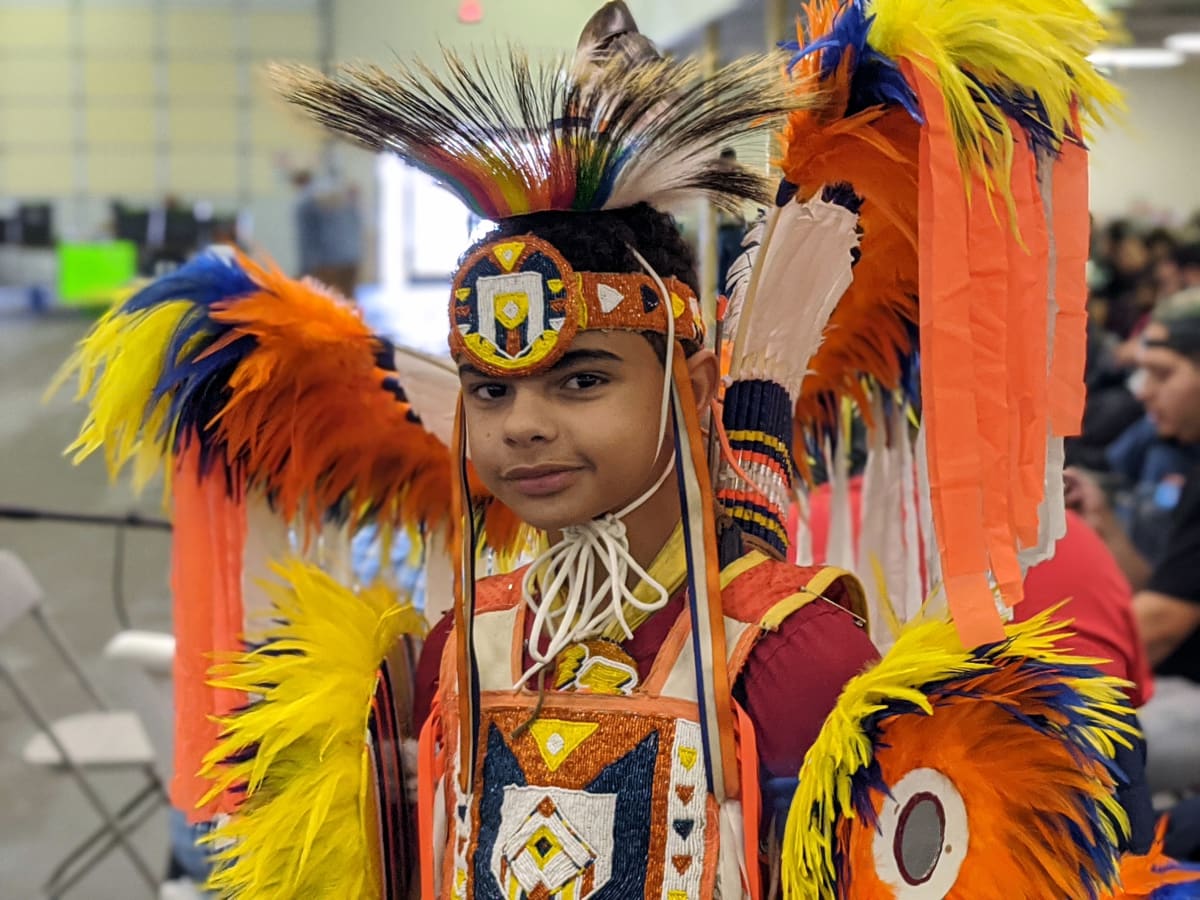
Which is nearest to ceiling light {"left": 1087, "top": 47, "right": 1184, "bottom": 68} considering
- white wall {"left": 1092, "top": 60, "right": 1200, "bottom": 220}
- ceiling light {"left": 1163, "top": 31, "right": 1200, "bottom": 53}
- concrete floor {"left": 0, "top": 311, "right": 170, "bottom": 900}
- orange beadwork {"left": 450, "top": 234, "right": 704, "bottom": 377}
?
ceiling light {"left": 1163, "top": 31, "right": 1200, "bottom": 53}

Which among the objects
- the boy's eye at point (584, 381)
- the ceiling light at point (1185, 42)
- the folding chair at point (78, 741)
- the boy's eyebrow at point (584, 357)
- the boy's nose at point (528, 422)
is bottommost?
the folding chair at point (78, 741)

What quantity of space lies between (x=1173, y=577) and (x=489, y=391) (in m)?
1.88

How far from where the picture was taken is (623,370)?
3.57 feet

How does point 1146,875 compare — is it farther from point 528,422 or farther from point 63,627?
point 63,627

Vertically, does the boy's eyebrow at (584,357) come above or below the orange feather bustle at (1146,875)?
above

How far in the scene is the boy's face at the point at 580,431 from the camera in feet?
3.52

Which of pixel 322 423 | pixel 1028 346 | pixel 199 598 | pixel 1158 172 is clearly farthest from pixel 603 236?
pixel 1158 172

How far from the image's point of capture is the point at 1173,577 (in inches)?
101

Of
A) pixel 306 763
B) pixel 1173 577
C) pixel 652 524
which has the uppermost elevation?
pixel 652 524

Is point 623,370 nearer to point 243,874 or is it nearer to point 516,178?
point 516,178

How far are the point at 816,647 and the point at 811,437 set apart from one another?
0.50 meters

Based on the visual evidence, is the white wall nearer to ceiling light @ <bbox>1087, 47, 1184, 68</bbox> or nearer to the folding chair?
ceiling light @ <bbox>1087, 47, 1184, 68</bbox>

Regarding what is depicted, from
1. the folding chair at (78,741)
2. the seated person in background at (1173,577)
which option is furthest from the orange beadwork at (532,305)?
the folding chair at (78,741)

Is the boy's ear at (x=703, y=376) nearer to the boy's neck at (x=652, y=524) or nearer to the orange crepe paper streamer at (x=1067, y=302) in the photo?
the boy's neck at (x=652, y=524)
